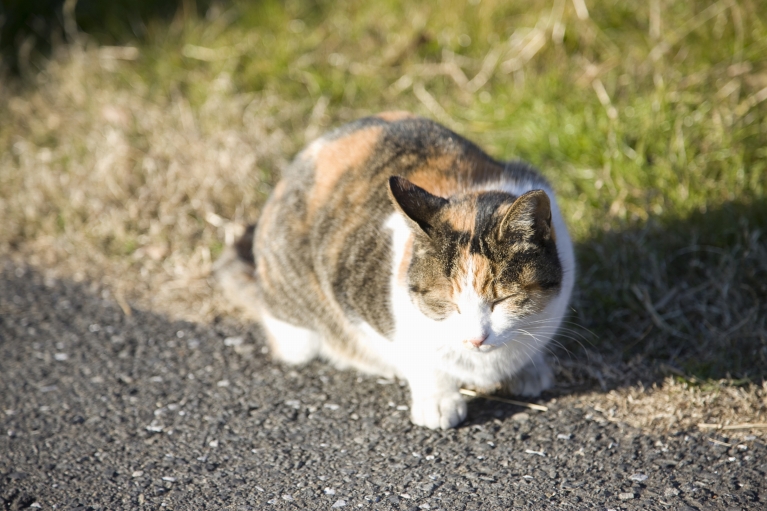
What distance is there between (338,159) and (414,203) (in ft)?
2.75

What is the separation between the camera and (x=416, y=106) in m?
4.84

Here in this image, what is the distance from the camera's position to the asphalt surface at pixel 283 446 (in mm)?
2410

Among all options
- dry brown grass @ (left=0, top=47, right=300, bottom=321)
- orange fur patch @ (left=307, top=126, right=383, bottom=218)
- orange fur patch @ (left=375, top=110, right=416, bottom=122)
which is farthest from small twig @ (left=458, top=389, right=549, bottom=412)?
dry brown grass @ (left=0, top=47, right=300, bottom=321)

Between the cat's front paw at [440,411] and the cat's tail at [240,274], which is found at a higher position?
the cat's front paw at [440,411]

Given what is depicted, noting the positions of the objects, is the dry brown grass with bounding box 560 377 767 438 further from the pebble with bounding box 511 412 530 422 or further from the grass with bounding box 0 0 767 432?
the pebble with bounding box 511 412 530 422

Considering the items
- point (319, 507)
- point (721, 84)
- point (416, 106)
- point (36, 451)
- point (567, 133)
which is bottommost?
point (36, 451)

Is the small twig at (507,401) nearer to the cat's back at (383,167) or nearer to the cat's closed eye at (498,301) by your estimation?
the cat's closed eye at (498,301)

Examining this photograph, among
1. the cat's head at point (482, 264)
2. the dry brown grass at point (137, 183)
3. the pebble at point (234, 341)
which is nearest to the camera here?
the cat's head at point (482, 264)

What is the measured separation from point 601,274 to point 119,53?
166 inches

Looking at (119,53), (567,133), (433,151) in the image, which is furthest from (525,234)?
(119,53)

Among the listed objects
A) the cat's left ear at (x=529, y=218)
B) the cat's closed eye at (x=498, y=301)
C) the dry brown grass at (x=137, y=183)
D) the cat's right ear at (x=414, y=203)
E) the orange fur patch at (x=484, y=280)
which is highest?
the cat's left ear at (x=529, y=218)

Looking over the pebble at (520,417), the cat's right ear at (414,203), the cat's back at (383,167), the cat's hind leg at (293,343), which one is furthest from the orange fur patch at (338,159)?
the pebble at (520,417)

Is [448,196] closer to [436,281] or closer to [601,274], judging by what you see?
[436,281]

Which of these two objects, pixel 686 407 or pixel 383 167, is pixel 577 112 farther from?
pixel 686 407
